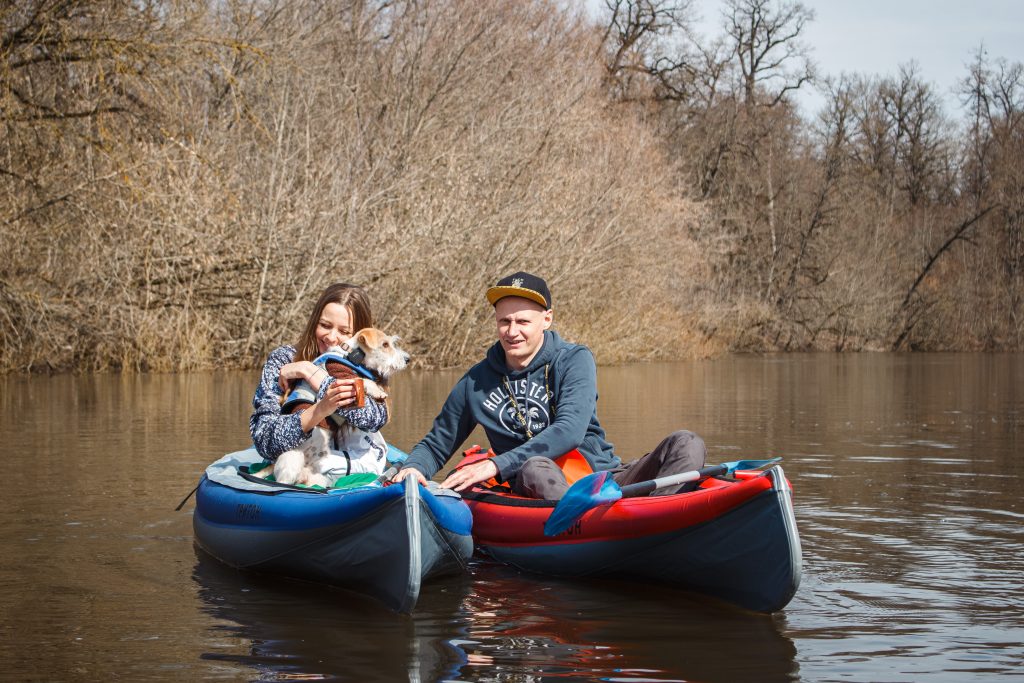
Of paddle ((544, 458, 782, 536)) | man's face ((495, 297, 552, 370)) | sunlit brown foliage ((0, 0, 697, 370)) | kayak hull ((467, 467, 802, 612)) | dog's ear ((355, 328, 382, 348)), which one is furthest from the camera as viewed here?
sunlit brown foliage ((0, 0, 697, 370))

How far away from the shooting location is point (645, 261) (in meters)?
25.5

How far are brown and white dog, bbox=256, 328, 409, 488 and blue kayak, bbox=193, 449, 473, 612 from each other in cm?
18

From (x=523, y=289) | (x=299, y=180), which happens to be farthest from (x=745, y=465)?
(x=299, y=180)

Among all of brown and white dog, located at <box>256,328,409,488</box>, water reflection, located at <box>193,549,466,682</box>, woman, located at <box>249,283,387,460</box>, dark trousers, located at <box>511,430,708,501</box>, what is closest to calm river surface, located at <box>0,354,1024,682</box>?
water reflection, located at <box>193,549,466,682</box>

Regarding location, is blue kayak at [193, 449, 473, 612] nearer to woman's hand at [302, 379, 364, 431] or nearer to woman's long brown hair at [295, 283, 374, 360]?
woman's hand at [302, 379, 364, 431]

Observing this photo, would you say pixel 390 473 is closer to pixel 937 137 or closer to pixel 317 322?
pixel 317 322

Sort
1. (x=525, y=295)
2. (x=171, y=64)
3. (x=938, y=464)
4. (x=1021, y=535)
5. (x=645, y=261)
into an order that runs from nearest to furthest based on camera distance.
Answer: (x=525, y=295)
(x=1021, y=535)
(x=938, y=464)
(x=171, y=64)
(x=645, y=261)

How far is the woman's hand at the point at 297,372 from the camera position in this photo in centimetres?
588

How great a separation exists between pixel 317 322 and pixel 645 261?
19.8m

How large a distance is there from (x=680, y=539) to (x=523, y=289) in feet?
4.51

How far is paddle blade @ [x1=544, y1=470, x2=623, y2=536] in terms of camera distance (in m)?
5.27

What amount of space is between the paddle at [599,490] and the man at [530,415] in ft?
0.68

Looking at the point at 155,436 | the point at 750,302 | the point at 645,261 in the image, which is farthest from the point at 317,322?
the point at 750,302

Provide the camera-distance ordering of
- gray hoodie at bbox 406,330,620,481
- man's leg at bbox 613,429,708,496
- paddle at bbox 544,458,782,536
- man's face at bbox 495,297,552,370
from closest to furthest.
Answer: paddle at bbox 544,458,782,536 → man's leg at bbox 613,429,708,496 → gray hoodie at bbox 406,330,620,481 → man's face at bbox 495,297,552,370
